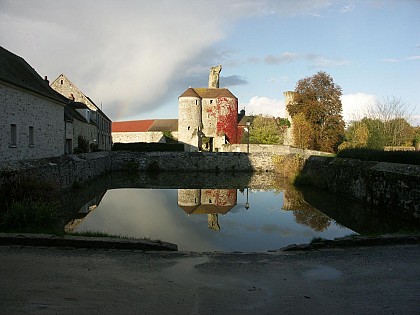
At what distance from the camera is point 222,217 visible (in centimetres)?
1310

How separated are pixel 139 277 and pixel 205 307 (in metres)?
1.30

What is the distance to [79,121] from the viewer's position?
29.0 m

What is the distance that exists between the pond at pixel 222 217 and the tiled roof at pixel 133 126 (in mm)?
48901

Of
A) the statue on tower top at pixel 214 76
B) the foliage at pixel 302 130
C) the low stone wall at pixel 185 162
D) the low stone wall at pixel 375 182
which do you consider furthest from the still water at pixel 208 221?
the statue on tower top at pixel 214 76

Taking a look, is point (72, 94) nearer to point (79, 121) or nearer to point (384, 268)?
point (79, 121)

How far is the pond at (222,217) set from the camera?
956 cm

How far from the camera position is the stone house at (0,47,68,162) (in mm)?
16250

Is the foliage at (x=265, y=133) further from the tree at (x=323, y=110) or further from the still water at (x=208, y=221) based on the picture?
the still water at (x=208, y=221)

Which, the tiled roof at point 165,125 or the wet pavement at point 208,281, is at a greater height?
the tiled roof at point 165,125

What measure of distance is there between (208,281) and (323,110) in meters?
36.4

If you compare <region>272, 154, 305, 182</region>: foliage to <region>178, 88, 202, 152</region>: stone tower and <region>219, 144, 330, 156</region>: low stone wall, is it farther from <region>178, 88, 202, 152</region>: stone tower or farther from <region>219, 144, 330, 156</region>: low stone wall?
<region>178, 88, 202, 152</region>: stone tower

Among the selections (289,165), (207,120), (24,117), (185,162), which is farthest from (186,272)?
(207,120)

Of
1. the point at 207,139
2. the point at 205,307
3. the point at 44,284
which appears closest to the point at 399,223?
the point at 205,307

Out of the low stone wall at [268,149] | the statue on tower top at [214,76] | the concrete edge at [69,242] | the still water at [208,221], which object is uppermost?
the statue on tower top at [214,76]
